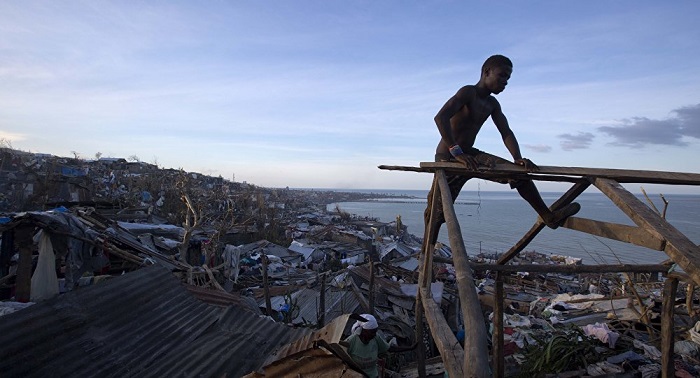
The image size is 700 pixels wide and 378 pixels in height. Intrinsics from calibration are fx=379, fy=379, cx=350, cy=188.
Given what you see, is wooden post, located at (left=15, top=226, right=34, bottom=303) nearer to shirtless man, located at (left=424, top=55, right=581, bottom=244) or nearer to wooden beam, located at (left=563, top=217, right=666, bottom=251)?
shirtless man, located at (left=424, top=55, right=581, bottom=244)

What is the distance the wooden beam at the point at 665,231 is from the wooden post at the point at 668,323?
70.5 inches

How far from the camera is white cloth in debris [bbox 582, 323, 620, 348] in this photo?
6301 mm

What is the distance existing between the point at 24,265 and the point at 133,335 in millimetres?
3508

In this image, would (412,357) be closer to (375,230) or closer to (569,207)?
(569,207)

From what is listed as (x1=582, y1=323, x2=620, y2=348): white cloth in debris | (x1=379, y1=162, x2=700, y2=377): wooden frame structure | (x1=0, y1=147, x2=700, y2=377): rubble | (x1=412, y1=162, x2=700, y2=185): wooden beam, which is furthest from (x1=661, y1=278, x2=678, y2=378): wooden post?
(x1=582, y1=323, x2=620, y2=348): white cloth in debris

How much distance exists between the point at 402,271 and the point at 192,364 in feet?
40.9

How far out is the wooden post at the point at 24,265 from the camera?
596cm

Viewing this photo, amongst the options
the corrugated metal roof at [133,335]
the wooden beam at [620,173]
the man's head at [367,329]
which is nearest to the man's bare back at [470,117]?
the wooden beam at [620,173]

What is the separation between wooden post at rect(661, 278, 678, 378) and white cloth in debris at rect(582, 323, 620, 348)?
3.07 metres

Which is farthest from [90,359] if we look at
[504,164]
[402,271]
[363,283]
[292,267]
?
[292,267]

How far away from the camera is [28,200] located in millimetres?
17312

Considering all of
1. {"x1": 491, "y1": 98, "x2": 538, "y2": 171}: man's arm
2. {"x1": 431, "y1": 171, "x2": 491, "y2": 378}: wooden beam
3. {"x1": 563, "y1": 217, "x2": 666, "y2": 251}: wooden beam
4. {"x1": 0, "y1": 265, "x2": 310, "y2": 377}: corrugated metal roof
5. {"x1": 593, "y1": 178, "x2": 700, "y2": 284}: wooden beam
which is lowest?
{"x1": 0, "y1": 265, "x2": 310, "y2": 377}: corrugated metal roof

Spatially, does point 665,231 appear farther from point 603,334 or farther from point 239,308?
point 603,334

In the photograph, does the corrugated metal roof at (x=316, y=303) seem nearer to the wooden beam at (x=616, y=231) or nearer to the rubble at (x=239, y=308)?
the rubble at (x=239, y=308)
